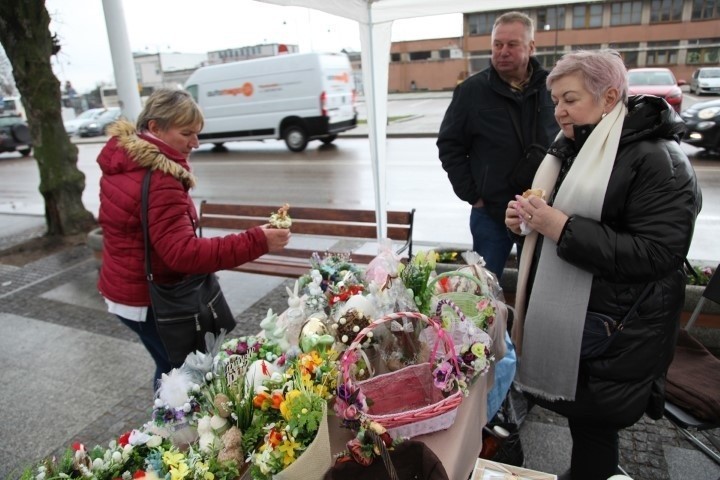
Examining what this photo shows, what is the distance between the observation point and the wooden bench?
3.91 m

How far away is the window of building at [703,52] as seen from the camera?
25531 millimetres

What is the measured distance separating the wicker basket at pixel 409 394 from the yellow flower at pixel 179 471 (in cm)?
47

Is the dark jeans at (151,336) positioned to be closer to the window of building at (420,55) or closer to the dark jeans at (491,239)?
the dark jeans at (491,239)

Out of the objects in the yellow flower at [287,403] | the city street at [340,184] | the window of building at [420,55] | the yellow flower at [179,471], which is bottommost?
the city street at [340,184]

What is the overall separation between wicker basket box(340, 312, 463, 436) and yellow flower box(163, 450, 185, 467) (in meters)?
0.49

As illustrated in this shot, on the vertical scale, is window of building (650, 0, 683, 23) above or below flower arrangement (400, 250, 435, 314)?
above

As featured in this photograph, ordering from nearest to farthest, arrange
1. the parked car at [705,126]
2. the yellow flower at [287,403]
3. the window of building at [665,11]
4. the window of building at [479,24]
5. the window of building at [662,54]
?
the yellow flower at [287,403], the parked car at [705,126], the window of building at [662,54], the window of building at [665,11], the window of building at [479,24]

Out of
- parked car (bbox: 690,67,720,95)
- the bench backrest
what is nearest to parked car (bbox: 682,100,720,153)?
parked car (bbox: 690,67,720,95)

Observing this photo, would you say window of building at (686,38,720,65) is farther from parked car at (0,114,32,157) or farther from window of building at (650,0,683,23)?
parked car at (0,114,32,157)

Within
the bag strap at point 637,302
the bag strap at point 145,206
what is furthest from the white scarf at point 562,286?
the bag strap at point 145,206

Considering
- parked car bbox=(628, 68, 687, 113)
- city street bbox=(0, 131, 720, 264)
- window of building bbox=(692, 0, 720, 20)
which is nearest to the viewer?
city street bbox=(0, 131, 720, 264)

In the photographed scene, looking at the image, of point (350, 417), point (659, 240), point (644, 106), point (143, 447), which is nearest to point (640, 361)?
point (659, 240)

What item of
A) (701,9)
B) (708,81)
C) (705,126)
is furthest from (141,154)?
(701,9)

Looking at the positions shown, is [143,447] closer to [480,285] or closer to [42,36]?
[480,285]
